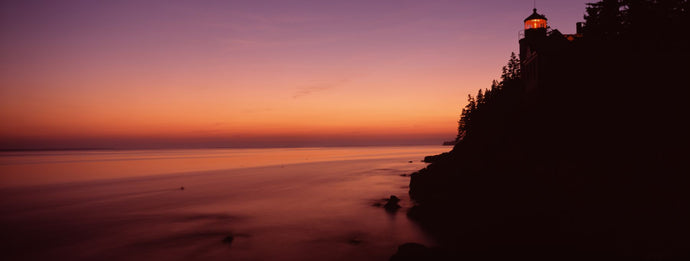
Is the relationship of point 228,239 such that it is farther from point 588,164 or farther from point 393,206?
point 588,164

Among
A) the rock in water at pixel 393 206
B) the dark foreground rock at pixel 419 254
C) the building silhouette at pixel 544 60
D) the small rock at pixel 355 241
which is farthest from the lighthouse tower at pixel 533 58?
the dark foreground rock at pixel 419 254

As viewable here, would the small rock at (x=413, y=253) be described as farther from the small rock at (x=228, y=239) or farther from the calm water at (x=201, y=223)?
the small rock at (x=228, y=239)

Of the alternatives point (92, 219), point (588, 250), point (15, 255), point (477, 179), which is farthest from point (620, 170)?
point (92, 219)

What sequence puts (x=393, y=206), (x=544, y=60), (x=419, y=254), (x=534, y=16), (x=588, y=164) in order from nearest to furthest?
(x=419, y=254) < (x=588, y=164) < (x=393, y=206) < (x=544, y=60) < (x=534, y=16)

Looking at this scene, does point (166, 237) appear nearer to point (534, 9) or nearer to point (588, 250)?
point (588, 250)

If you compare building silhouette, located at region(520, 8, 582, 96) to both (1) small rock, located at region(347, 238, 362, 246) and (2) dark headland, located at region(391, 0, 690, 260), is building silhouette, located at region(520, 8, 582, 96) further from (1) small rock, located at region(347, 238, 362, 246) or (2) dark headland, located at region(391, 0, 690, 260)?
(1) small rock, located at region(347, 238, 362, 246)

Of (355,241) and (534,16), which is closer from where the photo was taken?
(355,241)

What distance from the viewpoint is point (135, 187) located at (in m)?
43.2

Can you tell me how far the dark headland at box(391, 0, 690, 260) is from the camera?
13.2 meters

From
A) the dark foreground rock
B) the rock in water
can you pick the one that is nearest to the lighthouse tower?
the rock in water

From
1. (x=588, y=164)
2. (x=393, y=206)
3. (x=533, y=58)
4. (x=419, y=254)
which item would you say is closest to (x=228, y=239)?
(x=419, y=254)

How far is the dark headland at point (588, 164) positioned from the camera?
13.2 meters

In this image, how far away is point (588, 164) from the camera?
1582 centimetres

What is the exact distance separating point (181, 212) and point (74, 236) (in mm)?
7515
